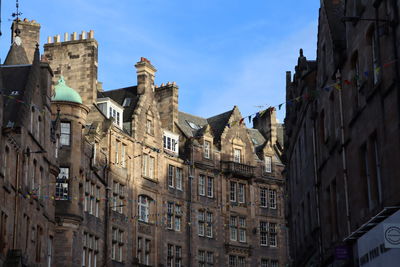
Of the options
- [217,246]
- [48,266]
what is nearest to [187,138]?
[217,246]

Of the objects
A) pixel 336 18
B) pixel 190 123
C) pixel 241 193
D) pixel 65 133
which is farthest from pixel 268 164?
pixel 336 18

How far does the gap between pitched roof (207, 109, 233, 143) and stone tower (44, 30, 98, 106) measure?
44.6 feet

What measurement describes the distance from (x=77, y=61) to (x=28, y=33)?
26.7 ft

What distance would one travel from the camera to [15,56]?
145ft

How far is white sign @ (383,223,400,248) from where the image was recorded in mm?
19625

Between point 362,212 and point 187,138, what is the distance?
40.8 metres

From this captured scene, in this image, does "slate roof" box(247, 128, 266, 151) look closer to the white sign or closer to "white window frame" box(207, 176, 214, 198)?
"white window frame" box(207, 176, 214, 198)

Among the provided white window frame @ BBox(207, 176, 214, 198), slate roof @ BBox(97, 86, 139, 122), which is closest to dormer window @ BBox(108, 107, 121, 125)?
slate roof @ BBox(97, 86, 139, 122)

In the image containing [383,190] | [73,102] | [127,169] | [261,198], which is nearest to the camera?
[383,190]

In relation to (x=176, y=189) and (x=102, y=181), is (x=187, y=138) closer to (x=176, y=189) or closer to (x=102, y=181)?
(x=176, y=189)

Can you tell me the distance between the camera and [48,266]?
1683 inches

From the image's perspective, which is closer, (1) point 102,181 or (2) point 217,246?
(1) point 102,181

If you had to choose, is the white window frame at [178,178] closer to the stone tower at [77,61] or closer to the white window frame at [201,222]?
the white window frame at [201,222]

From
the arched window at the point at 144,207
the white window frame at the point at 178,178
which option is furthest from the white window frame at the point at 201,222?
the arched window at the point at 144,207
